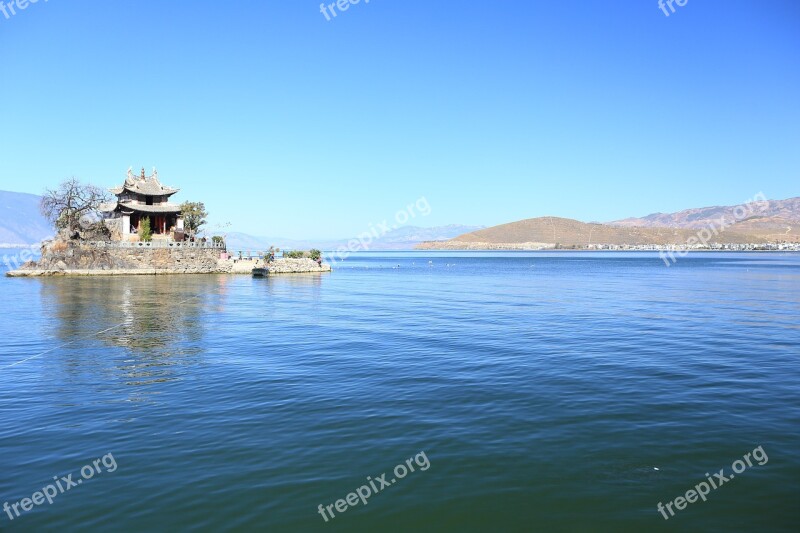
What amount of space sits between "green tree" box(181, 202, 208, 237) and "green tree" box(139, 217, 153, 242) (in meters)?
7.25

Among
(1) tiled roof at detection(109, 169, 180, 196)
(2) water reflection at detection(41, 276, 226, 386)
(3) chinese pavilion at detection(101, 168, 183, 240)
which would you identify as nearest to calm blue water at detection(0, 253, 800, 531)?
(2) water reflection at detection(41, 276, 226, 386)

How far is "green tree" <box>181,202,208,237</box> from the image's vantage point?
280ft

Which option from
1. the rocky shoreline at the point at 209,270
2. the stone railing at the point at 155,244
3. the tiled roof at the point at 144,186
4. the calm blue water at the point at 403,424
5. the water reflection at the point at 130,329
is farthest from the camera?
the tiled roof at the point at 144,186

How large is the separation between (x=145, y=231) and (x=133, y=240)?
2.87 metres

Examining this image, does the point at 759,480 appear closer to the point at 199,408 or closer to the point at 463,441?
the point at 463,441

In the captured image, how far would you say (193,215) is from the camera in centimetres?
8631

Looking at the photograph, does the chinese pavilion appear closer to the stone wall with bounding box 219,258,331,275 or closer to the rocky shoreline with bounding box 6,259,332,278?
the rocky shoreline with bounding box 6,259,332,278

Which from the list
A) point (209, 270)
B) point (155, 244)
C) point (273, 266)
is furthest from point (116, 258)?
point (273, 266)

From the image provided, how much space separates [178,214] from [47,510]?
82.2 m

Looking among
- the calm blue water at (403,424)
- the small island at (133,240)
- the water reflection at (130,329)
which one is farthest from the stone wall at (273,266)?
the calm blue water at (403,424)

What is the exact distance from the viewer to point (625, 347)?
21938mm

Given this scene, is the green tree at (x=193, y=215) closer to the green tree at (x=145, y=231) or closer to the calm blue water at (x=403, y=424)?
the green tree at (x=145, y=231)

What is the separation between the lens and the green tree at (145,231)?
77188 mm

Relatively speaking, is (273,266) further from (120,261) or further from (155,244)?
(120,261)
